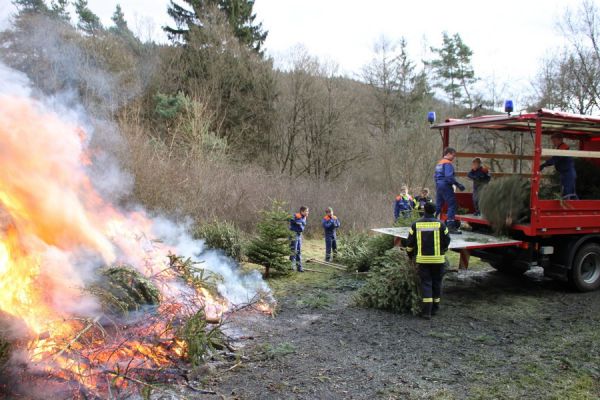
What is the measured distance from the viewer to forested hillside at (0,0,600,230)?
12914 mm

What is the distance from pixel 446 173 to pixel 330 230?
3650mm

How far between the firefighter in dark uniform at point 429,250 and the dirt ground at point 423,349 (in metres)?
0.41

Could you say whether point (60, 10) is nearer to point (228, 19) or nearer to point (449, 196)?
point (228, 19)

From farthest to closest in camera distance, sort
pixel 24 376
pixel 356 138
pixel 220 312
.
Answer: pixel 356 138, pixel 220 312, pixel 24 376

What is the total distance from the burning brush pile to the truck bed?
3.70 m

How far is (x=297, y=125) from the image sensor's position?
1120 inches

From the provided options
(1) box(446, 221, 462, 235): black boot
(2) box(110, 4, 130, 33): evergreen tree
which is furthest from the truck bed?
(2) box(110, 4, 130, 33): evergreen tree

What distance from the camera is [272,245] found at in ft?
30.9

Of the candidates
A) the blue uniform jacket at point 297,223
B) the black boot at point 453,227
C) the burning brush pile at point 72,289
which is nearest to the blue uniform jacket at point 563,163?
the black boot at point 453,227

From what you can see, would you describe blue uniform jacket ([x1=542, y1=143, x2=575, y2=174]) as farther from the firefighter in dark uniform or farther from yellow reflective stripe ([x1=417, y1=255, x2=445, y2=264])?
yellow reflective stripe ([x1=417, y1=255, x2=445, y2=264])

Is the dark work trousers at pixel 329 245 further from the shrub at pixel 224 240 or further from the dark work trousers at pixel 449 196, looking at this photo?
the dark work trousers at pixel 449 196

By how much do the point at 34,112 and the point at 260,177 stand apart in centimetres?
1319

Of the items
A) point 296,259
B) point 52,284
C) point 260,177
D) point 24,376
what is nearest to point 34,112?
point 52,284

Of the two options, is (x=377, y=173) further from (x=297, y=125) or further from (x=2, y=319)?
(x=2, y=319)
